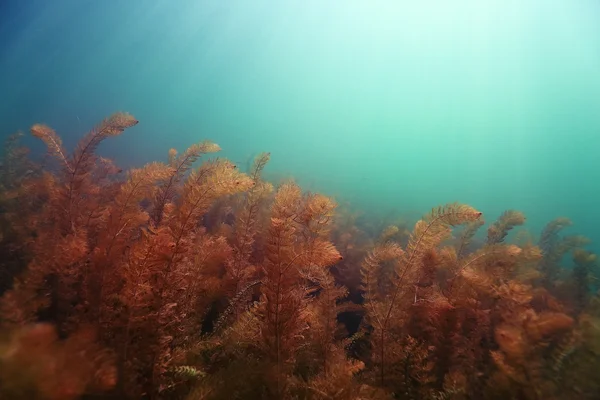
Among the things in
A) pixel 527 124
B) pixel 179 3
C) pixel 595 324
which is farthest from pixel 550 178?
pixel 595 324

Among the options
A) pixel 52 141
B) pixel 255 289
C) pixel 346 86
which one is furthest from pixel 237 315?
pixel 346 86

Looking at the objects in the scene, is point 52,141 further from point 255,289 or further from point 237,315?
point 255,289

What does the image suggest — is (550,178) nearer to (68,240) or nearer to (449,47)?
(449,47)

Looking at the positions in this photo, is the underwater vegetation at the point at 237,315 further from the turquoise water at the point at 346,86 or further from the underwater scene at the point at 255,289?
the turquoise water at the point at 346,86

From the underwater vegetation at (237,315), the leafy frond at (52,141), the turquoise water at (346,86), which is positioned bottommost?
the underwater vegetation at (237,315)

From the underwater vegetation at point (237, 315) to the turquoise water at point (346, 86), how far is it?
12030 millimetres

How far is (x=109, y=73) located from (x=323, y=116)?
58.2m

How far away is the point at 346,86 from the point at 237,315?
283ft

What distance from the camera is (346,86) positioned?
80688mm

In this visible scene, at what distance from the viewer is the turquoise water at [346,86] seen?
38.7 meters

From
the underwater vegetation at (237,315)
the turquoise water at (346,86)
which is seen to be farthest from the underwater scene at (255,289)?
the turquoise water at (346,86)

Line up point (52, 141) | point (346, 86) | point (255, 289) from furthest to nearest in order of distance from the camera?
1. point (346, 86)
2. point (255, 289)
3. point (52, 141)

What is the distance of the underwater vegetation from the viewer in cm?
148

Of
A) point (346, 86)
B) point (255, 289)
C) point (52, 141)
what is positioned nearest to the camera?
point (52, 141)
